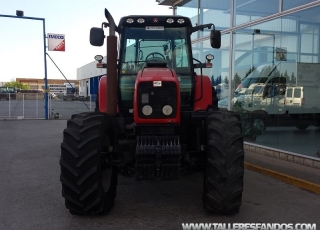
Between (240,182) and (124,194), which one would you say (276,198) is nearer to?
(240,182)

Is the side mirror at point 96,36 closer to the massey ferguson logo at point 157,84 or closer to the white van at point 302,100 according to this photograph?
the massey ferguson logo at point 157,84

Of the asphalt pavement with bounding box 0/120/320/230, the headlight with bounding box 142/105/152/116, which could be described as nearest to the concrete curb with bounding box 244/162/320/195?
the asphalt pavement with bounding box 0/120/320/230

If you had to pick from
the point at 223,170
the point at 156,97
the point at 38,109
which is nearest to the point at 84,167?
the point at 156,97

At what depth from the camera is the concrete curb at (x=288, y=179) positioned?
6.38 m

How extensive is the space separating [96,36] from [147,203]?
9.01 ft

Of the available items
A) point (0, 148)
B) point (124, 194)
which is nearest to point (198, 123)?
point (124, 194)

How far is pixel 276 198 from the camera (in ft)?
19.5

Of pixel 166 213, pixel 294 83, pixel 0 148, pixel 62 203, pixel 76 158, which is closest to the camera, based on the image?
pixel 76 158

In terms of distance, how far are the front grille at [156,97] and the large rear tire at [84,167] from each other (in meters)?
0.66

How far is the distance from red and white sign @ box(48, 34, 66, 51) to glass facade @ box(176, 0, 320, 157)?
9.38 m

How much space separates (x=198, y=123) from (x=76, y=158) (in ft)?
6.12

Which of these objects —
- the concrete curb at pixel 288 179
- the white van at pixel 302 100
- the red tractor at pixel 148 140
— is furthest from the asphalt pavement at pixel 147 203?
the white van at pixel 302 100

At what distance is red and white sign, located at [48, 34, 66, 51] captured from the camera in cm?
1845

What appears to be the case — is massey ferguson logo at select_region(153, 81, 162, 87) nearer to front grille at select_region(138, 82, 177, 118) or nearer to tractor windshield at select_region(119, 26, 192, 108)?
front grille at select_region(138, 82, 177, 118)
